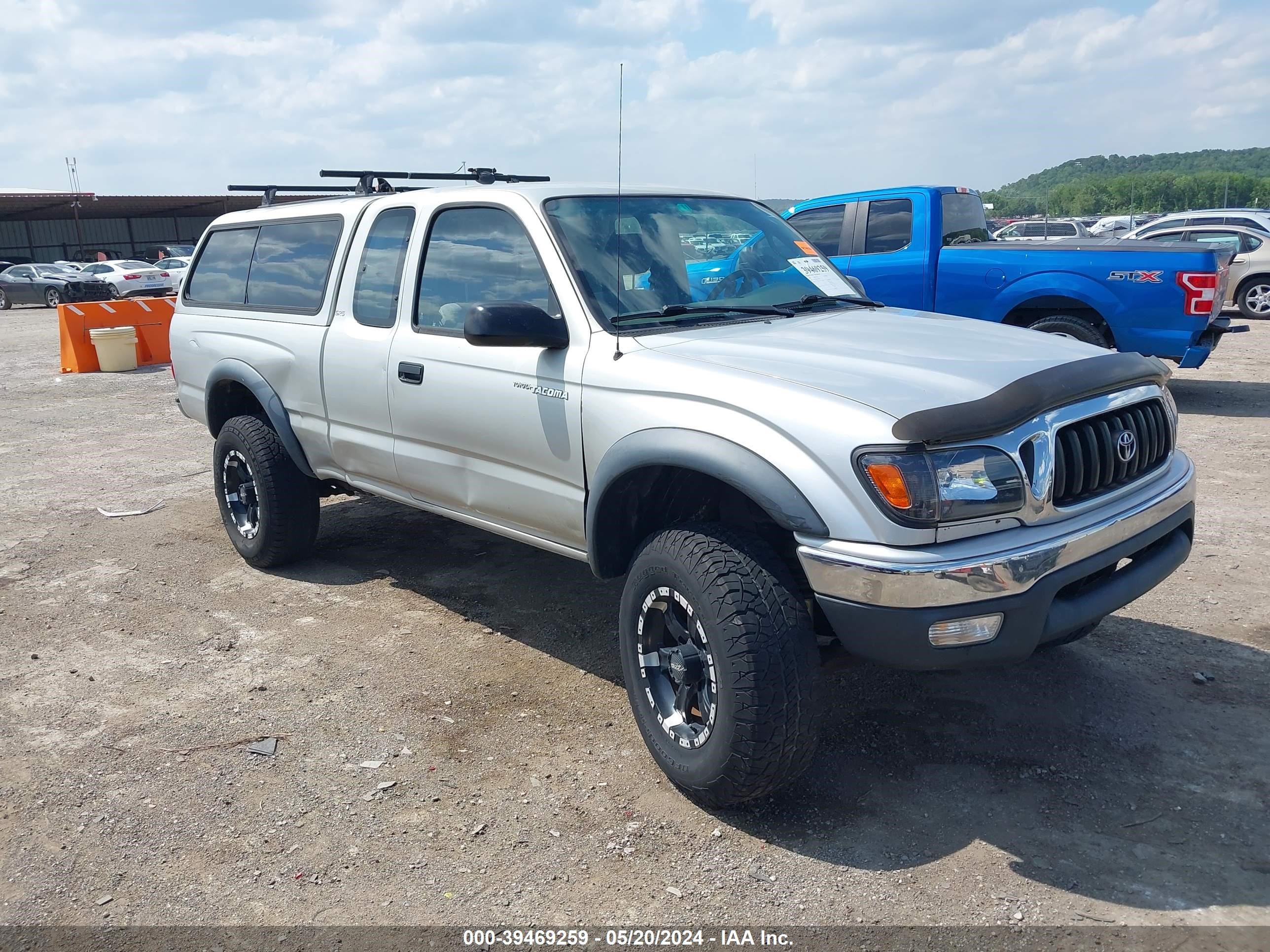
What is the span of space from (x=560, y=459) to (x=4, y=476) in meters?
6.48

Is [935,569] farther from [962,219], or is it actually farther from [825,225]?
[962,219]

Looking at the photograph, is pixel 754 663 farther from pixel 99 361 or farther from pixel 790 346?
pixel 99 361

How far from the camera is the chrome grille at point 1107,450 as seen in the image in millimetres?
3047

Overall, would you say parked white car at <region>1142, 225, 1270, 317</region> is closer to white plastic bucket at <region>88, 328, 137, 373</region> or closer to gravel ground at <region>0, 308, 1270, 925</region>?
gravel ground at <region>0, 308, 1270, 925</region>

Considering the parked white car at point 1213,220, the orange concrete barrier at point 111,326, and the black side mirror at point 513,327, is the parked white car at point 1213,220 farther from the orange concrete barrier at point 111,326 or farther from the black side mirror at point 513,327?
the black side mirror at point 513,327

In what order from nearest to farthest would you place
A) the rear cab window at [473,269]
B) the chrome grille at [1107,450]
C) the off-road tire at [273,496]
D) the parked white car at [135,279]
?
1. the chrome grille at [1107,450]
2. the rear cab window at [473,269]
3. the off-road tire at [273,496]
4. the parked white car at [135,279]

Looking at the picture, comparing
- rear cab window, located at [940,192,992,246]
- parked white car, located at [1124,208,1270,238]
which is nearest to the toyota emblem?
rear cab window, located at [940,192,992,246]

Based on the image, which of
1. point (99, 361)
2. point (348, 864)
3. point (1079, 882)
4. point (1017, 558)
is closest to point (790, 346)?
point (1017, 558)

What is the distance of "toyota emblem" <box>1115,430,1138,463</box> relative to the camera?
3.22 meters

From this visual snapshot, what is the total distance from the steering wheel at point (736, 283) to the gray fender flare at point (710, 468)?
0.92 m

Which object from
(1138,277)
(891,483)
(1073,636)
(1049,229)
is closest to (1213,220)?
(1049,229)

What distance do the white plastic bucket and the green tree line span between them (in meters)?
46.3

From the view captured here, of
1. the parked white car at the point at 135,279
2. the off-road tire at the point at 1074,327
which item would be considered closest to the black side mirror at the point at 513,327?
the off-road tire at the point at 1074,327

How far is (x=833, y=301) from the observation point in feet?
14.4
